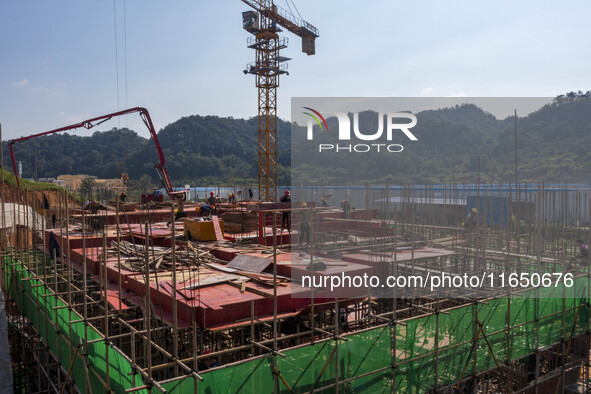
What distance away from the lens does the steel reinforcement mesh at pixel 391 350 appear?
710 cm

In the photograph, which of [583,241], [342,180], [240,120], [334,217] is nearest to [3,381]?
[334,217]

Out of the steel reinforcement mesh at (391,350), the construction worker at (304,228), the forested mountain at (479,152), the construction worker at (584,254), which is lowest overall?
the steel reinforcement mesh at (391,350)

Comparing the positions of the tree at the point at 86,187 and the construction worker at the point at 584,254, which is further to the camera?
the tree at the point at 86,187

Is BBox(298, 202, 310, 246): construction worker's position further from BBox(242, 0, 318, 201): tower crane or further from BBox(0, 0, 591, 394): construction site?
BBox(242, 0, 318, 201): tower crane

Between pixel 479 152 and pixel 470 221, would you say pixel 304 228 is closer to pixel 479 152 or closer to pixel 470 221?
pixel 470 221

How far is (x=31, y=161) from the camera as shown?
83625mm

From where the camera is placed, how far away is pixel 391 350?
8.77 m

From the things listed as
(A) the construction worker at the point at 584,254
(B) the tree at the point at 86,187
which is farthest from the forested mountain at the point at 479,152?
(B) the tree at the point at 86,187

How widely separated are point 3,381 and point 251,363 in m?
8.22

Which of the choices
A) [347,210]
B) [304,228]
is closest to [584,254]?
[304,228]

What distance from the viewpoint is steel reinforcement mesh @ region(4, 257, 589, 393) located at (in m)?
7.10

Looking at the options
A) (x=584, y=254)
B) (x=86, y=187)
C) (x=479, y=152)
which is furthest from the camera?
(x=86, y=187)

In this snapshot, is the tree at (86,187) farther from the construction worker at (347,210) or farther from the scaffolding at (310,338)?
the scaffolding at (310,338)

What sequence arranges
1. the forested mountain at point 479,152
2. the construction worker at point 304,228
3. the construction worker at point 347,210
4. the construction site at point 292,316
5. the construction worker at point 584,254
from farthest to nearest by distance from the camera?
the forested mountain at point 479,152
the construction worker at point 347,210
the construction worker at point 304,228
the construction worker at point 584,254
the construction site at point 292,316
